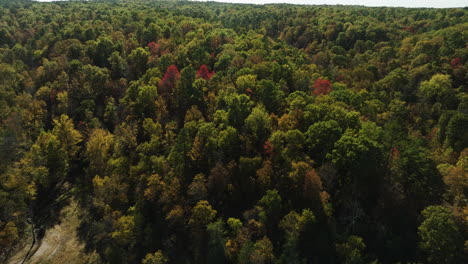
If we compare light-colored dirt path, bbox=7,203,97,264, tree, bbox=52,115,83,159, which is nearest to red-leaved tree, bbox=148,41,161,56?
tree, bbox=52,115,83,159

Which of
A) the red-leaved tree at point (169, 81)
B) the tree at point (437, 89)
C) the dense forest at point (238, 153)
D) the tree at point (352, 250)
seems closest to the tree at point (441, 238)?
the dense forest at point (238, 153)

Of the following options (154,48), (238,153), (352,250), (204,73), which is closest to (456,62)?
(238,153)

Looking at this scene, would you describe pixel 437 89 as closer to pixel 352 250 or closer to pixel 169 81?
pixel 352 250

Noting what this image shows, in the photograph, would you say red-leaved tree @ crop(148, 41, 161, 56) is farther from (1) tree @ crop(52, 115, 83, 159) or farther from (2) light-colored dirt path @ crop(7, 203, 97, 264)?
(2) light-colored dirt path @ crop(7, 203, 97, 264)

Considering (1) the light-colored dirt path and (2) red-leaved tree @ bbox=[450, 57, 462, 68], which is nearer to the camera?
(1) the light-colored dirt path

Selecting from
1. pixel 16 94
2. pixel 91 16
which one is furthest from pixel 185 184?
pixel 91 16

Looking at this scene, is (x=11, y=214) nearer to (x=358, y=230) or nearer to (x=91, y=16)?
(x=358, y=230)
